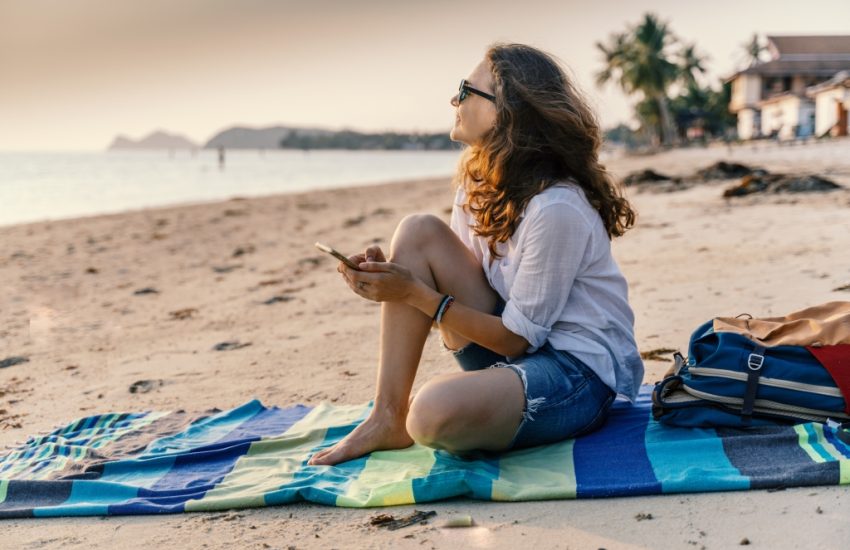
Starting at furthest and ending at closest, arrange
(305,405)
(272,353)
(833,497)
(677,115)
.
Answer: (677,115)
(272,353)
(305,405)
(833,497)

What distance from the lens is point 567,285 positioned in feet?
7.98

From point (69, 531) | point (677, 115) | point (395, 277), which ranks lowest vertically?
point (69, 531)

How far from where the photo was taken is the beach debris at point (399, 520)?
2.17 metres

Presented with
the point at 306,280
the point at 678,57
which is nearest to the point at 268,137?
the point at 678,57

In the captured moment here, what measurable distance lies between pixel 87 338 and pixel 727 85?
184 feet

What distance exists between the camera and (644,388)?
317 cm

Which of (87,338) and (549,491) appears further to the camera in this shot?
(87,338)

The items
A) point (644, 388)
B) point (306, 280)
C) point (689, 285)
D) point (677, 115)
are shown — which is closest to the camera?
point (644, 388)

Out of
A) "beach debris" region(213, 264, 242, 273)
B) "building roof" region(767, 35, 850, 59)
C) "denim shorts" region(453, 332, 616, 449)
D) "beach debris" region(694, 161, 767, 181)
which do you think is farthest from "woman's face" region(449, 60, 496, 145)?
"building roof" region(767, 35, 850, 59)

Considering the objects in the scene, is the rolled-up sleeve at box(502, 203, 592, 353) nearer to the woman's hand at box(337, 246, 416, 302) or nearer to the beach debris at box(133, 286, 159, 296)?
the woman's hand at box(337, 246, 416, 302)

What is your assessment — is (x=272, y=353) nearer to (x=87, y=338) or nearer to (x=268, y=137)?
(x=87, y=338)

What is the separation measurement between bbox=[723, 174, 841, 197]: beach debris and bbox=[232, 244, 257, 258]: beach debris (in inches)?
216

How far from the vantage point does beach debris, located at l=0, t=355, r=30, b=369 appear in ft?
15.1

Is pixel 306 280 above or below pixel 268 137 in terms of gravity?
below
